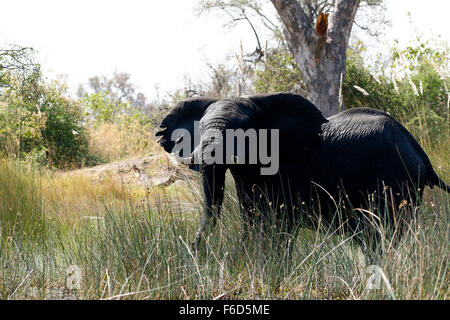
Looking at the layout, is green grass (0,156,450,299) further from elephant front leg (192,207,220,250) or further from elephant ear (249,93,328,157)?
elephant ear (249,93,328,157)

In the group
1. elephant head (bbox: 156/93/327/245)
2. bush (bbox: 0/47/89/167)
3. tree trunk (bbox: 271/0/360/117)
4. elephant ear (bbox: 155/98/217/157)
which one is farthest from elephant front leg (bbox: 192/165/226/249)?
bush (bbox: 0/47/89/167)

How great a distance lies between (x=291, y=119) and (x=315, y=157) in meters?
0.34

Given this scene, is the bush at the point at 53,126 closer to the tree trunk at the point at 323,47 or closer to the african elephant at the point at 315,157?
the tree trunk at the point at 323,47

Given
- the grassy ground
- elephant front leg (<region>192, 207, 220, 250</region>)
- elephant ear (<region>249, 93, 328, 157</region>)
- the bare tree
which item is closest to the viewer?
the grassy ground

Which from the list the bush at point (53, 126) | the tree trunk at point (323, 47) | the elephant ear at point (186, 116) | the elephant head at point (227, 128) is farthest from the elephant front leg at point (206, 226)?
the bush at point (53, 126)

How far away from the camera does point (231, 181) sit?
4.70m

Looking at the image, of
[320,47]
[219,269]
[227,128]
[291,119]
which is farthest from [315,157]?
[320,47]

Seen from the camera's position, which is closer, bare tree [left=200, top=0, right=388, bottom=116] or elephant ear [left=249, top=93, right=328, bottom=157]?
elephant ear [left=249, top=93, right=328, bottom=157]

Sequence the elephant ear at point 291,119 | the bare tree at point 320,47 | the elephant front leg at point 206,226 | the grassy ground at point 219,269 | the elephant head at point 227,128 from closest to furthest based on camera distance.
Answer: the grassy ground at point 219,269 → the elephant head at point 227,128 → the elephant front leg at point 206,226 → the elephant ear at point 291,119 → the bare tree at point 320,47

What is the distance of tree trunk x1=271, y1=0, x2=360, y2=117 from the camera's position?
8094 millimetres

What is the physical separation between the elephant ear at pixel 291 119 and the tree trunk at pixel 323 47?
15.3 ft

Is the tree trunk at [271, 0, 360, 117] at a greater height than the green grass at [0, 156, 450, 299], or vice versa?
the tree trunk at [271, 0, 360, 117]

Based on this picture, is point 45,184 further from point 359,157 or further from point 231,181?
point 359,157

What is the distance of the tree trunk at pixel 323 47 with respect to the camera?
26.6 ft
